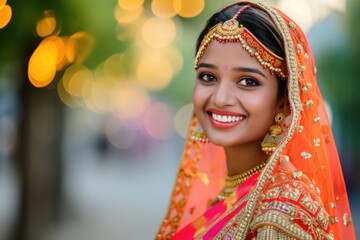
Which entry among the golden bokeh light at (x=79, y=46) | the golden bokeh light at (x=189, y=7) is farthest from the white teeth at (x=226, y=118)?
the golden bokeh light at (x=189, y=7)

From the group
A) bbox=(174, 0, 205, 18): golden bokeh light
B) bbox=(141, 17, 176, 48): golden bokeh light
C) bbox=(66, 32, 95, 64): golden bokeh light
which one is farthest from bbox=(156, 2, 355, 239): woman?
bbox=(141, 17, 176, 48): golden bokeh light

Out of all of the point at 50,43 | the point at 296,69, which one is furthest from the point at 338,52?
the point at 296,69

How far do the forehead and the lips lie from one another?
0.18 metres

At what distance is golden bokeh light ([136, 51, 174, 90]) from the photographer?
31.1 ft

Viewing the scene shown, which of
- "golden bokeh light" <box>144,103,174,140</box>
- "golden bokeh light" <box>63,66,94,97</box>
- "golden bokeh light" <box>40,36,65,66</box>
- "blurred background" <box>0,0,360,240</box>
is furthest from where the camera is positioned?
"golden bokeh light" <box>144,103,174,140</box>

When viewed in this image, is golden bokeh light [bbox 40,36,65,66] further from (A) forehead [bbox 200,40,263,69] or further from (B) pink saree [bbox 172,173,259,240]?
(A) forehead [bbox 200,40,263,69]

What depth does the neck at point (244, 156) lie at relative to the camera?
295 centimetres

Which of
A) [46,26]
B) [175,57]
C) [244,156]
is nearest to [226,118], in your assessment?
[244,156]

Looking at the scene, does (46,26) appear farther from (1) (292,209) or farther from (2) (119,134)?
(2) (119,134)

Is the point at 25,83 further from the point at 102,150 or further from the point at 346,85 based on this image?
the point at 102,150

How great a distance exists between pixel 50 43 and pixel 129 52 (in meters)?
1.07

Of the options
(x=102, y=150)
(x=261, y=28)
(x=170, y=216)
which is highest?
(x=261, y=28)

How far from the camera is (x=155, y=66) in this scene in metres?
10.2

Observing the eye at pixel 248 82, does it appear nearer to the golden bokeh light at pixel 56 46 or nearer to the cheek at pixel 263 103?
the cheek at pixel 263 103
